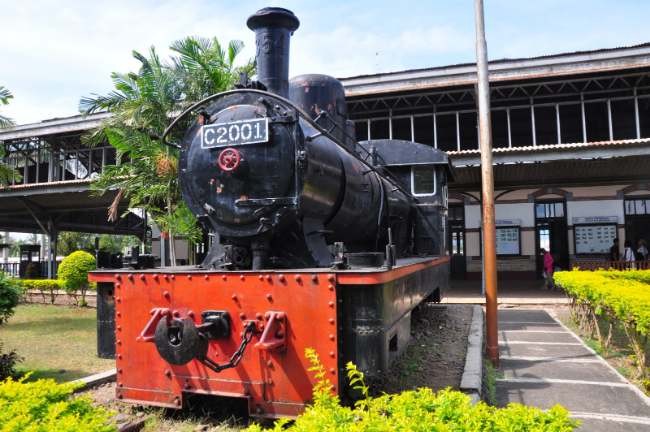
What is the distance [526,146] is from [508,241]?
3.51 meters

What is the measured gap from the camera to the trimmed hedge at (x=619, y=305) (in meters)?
5.35

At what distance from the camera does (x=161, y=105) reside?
32.5 feet

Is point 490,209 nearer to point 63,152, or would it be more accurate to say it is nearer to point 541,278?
point 541,278

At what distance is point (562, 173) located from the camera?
1491 centimetres

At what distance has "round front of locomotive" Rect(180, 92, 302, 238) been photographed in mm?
3967

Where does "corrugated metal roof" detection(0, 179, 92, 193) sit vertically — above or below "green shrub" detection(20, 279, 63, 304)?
above

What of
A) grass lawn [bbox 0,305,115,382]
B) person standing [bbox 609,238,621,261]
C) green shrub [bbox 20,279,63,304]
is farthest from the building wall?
green shrub [bbox 20,279,63,304]

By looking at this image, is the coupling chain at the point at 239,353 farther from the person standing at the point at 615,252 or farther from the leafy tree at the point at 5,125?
the person standing at the point at 615,252

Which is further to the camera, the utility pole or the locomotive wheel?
the utility pole

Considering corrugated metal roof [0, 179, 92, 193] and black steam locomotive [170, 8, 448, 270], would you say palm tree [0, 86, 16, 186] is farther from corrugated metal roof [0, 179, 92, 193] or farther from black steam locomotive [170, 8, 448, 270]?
black steam locomotive [170, 8, 448, 270]

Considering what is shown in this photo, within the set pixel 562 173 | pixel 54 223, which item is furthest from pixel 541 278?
pixel 54 223

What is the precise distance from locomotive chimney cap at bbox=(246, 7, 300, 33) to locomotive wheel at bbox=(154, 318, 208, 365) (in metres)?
2.82

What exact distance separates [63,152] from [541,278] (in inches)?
721

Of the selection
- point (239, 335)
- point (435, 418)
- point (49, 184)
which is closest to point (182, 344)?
point (239, 335)
